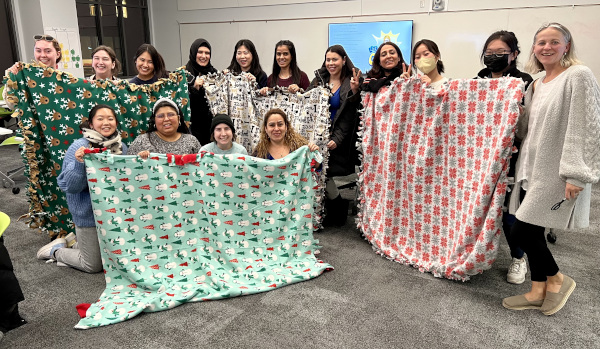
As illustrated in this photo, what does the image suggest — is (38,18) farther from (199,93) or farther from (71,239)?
(71,239)

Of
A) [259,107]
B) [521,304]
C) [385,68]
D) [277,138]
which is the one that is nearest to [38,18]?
[259,107]

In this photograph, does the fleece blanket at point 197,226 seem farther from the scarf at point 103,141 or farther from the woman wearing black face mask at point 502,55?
the woman wearing black face mask at point 502,55

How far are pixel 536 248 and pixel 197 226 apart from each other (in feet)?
6.39

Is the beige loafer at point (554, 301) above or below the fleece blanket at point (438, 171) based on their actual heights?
below

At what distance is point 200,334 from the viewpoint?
216 centimetres

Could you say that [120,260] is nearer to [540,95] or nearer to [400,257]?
[400,257]

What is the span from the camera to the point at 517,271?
2691 mm

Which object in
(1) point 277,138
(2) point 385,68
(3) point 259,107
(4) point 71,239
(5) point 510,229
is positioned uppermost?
(2) point 385,68

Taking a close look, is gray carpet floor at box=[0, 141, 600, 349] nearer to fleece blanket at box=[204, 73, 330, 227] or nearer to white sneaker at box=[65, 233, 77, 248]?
white sneaker at box=[65, 233, 77, 248]

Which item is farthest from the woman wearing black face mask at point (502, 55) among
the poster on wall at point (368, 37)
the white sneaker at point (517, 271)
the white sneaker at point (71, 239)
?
the poster on wall at point (368, 37)

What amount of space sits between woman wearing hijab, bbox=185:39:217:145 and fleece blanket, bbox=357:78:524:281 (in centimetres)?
127

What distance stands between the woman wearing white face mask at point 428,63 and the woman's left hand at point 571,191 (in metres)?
1.00

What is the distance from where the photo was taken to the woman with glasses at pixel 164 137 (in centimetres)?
277

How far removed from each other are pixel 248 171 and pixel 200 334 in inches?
39.5
